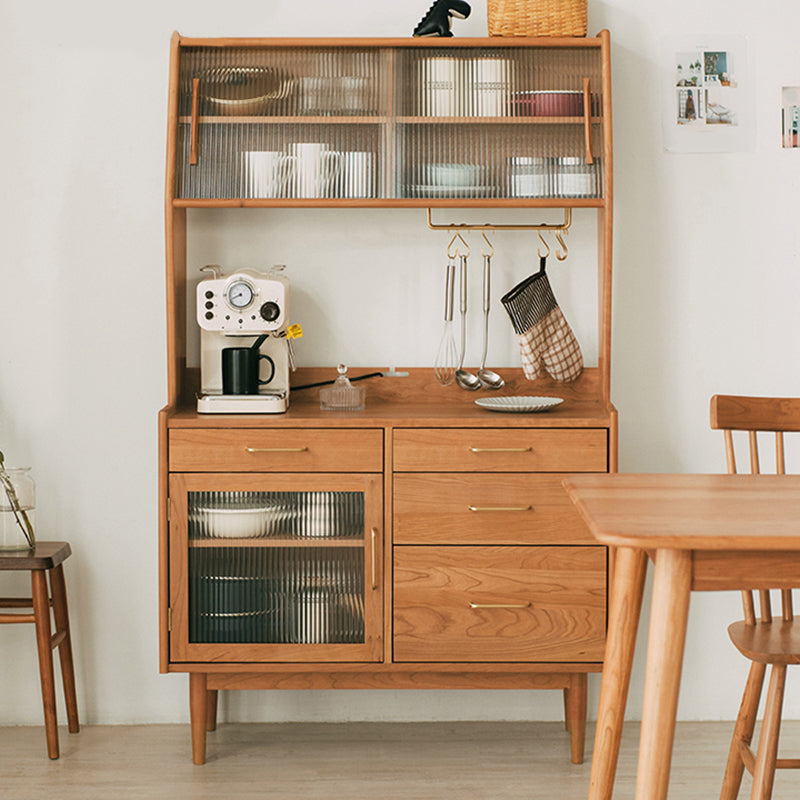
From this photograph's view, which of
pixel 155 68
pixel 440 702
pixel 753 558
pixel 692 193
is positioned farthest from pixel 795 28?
pixel 440 702

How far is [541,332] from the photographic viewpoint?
9.58 ft

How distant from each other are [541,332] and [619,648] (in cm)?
133

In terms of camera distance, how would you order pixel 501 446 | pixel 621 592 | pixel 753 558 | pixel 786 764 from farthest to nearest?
pixel 501 446, pixel 786 764, pixel 621 592, pixel 753 558

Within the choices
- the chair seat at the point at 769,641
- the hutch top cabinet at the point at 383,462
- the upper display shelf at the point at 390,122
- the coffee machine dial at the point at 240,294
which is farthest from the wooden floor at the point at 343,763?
the upper display shelf at the point at 390,122

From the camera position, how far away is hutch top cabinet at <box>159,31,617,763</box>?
103 inches

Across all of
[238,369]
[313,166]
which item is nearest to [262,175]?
[313,166]

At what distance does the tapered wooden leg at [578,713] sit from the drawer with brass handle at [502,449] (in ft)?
2.00

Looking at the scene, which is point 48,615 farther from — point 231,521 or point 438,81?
point 438,81

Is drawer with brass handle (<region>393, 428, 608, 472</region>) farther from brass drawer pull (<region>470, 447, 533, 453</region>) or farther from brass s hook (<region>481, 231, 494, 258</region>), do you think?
brass s hook (<region>481, 231, 494, 258</region>)

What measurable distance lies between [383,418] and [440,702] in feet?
3.37

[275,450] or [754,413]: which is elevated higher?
[754,413]

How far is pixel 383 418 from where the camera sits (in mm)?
2627

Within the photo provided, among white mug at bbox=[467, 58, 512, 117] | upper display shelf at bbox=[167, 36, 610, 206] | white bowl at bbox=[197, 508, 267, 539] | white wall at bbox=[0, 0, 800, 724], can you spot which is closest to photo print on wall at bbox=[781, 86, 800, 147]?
white wall at bbox=[0, 0, 800, 724]

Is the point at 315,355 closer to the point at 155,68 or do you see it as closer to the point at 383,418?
the point at 383,418
